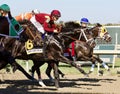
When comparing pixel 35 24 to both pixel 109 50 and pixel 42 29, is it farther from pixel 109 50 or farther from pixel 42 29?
pixel 109 50

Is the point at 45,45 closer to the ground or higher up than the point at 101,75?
higher up

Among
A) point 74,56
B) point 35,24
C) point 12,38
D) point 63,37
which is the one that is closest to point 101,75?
point 74,56

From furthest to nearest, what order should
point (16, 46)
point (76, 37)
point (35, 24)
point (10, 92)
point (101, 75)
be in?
point (101, 75) → point (76, 37) → point (35, 24) → point (16, 46) → point (10, 92)

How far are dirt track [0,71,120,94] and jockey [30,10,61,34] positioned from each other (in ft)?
5.06

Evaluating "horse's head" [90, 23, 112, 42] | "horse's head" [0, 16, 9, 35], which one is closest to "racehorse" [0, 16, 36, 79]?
"horse's head" [0, 16, 9, 35]

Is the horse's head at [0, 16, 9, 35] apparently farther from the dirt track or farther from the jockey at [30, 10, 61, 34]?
the jockey at [30, 10, 61, 34]

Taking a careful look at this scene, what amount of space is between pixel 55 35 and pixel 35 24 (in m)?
0.64

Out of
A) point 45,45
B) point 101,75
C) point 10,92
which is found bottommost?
point 101,75

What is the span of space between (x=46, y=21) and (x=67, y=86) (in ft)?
6.60

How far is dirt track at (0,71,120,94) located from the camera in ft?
34.5

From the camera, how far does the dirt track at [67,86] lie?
34.5 feet

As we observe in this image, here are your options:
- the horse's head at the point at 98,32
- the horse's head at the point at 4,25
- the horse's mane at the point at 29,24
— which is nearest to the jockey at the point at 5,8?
the horse's head at the point at 4,25

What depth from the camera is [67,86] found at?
12.2 meters

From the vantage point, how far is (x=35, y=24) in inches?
468
